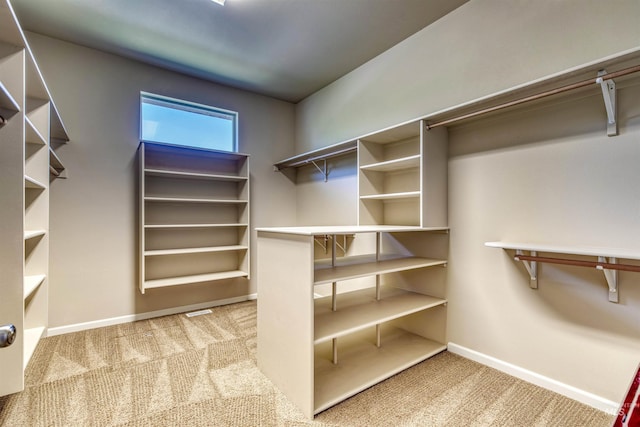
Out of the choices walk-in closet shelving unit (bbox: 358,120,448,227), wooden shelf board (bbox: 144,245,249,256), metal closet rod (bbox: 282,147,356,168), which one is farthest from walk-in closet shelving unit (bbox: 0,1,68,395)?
metal closet rod (bbox: 282,147,356,168)

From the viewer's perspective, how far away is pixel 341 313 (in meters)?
2.21

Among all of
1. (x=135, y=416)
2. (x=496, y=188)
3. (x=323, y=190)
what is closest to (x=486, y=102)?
(x=496, y=188)

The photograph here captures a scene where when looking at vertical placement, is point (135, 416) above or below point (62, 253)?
below

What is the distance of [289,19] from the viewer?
2.57m

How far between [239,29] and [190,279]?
8.61 ft

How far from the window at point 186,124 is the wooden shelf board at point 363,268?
249cm

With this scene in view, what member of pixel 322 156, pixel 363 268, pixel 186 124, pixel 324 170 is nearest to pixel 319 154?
pixel 322 156

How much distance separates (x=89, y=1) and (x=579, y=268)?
4058 mm

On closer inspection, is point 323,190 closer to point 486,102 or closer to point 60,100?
point 486,102

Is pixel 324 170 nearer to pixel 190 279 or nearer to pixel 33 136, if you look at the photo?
pixel 190 279

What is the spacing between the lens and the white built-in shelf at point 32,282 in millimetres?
1718

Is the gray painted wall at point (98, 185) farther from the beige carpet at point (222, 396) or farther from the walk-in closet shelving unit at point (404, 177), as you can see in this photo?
the walk-in closet shelving unit at point (404, 177)

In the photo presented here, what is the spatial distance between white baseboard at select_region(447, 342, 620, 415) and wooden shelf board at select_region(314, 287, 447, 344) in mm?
438

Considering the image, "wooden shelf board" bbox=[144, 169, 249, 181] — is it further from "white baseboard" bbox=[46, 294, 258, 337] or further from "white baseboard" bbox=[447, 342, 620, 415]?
"white baseboard" bbox=[447, 342, 620, 415]
